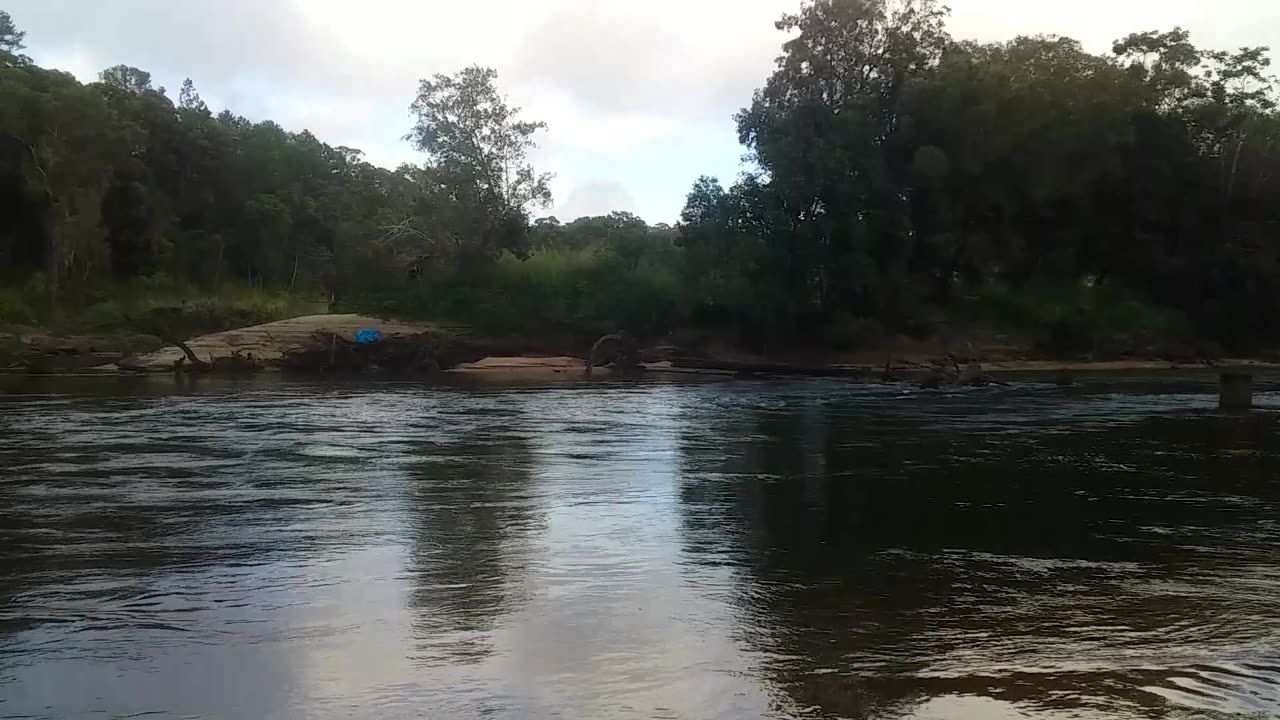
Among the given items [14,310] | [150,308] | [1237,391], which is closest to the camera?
[1237,391]

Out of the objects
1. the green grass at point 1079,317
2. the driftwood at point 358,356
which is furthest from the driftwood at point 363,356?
the green grass at point 1079,317

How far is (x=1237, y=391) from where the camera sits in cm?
2609

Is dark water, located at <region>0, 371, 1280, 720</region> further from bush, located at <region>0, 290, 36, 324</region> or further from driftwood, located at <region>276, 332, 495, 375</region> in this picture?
bush, located at <region>0, 290, 36, 324</region>

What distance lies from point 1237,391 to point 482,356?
33851 mm

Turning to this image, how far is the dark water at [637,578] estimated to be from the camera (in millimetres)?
5992

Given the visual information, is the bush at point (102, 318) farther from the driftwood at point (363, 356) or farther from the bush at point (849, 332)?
the bush at point (849, 332)

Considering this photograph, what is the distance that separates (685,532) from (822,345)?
1616 inches

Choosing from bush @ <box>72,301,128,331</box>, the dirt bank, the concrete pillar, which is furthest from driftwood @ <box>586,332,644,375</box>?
the concrete pillar

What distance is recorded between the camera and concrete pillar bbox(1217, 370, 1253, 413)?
25969mm

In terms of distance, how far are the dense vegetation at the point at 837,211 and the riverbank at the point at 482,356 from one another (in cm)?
134

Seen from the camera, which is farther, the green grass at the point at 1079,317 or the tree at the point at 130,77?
the tree at the point at 130,77

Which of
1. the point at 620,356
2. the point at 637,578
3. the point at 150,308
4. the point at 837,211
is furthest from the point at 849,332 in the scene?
the point at 637,578

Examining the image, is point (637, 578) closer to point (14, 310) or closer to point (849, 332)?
point (849, 332)

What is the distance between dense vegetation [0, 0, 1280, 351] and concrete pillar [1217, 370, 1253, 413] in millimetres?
23049
